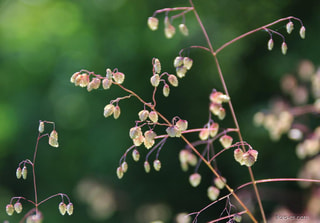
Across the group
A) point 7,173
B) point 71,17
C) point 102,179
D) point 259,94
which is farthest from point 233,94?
point 7,173

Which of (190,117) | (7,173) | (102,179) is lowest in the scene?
(7,173)

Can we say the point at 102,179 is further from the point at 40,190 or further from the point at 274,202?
the point at 274,202

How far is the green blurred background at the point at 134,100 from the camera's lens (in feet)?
10.7

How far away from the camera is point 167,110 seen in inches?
129

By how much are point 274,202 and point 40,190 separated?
184 centimetres

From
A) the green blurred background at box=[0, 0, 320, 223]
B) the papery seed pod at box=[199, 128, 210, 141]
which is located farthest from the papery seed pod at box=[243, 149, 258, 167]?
the green blurred background at box=[0, 0, 320, 223]

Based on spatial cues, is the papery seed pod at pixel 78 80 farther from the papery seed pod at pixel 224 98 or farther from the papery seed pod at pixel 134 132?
the papery seed pod at pixel 224 98

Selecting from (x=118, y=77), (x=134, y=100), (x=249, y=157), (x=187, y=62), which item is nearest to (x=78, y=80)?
(x=118, y=77)

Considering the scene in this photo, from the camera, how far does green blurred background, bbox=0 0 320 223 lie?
3256 millimetres

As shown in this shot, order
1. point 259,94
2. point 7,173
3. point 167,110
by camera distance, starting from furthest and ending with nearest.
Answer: point 7,173
point 259,94
point 167,110

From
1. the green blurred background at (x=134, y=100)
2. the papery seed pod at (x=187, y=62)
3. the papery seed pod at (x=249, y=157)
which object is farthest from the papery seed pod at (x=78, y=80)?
the green blurred background at (x=134, y=100)

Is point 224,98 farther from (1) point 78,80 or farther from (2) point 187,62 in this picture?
(1) point 78,80

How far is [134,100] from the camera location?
326cm

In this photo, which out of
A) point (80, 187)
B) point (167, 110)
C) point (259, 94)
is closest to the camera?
point (80, 187)
